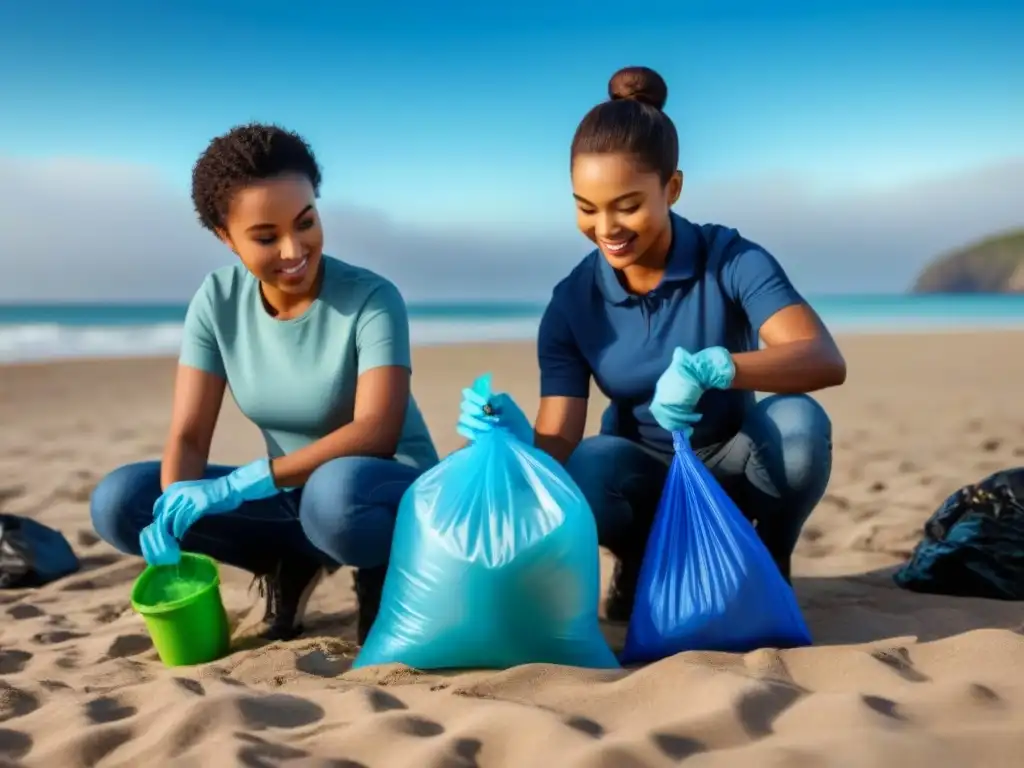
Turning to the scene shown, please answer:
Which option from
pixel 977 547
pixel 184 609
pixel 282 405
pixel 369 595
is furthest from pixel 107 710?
pixel 977 547

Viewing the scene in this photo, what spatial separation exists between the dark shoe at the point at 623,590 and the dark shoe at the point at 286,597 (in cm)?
69

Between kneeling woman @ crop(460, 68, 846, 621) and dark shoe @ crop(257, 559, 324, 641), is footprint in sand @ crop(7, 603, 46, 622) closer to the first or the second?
dark shoe @ crop(257, 559, 324, 641)

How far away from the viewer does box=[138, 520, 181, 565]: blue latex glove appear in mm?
2020

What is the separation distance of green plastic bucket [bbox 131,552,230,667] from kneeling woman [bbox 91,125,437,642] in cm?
8

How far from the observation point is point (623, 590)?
2289mm

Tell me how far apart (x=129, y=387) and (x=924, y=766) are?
7184 mm

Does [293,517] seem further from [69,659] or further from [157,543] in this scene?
[69,659]

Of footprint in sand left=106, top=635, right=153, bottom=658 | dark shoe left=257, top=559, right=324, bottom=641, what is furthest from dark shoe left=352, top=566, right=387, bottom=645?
footprint in sand left=106, top=635, right=153, bottom=658

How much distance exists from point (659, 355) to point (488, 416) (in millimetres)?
421

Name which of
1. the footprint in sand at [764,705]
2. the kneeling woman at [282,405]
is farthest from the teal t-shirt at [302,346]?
the footprint in sand at [764,705]

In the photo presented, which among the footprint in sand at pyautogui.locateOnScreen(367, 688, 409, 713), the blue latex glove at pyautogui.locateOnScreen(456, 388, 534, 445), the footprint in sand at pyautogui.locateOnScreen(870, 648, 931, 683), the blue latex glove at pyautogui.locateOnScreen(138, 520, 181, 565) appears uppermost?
the blue latex glove at pyautogui.locateOnScreen(456, 388, 534, 445)

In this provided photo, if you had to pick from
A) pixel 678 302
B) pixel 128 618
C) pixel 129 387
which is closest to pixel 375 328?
pixel 678 302

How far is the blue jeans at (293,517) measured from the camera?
76.5 inches

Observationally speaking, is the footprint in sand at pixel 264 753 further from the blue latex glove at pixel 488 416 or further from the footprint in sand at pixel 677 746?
the blue latex glove at pixel 488 416
